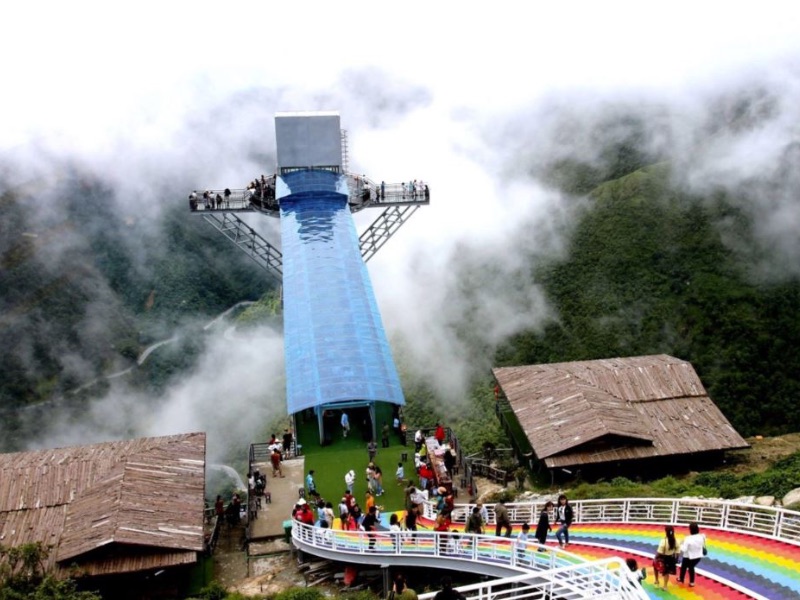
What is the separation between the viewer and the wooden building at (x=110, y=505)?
20625 millimetres

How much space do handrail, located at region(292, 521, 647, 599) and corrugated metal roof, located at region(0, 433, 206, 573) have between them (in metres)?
3.69

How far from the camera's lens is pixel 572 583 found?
45.2 feet

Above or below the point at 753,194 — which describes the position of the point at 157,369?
below

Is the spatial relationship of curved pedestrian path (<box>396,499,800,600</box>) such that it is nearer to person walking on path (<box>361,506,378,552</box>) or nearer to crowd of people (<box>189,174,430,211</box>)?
person walking on path (<box>361,506,378,552</box>)

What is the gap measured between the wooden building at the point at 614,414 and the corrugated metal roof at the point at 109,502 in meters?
12.2

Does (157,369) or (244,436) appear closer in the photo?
(244,436)

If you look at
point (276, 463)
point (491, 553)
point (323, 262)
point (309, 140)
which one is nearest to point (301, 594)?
point (491, 553)

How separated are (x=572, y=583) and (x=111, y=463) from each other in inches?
632

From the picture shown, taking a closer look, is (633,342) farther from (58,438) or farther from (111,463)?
(58,438)

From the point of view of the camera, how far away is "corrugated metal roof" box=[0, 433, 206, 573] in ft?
68.0

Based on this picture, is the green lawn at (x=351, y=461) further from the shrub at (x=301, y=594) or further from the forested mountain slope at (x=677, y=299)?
the forested mountain slope at (x=677, y=299)

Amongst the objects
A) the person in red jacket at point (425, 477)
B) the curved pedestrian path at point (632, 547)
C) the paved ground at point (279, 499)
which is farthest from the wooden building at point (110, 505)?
the person in red jacket at point (425, 477)

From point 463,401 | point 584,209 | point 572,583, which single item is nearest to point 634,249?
point 584,209

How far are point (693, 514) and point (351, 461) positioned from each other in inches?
432
